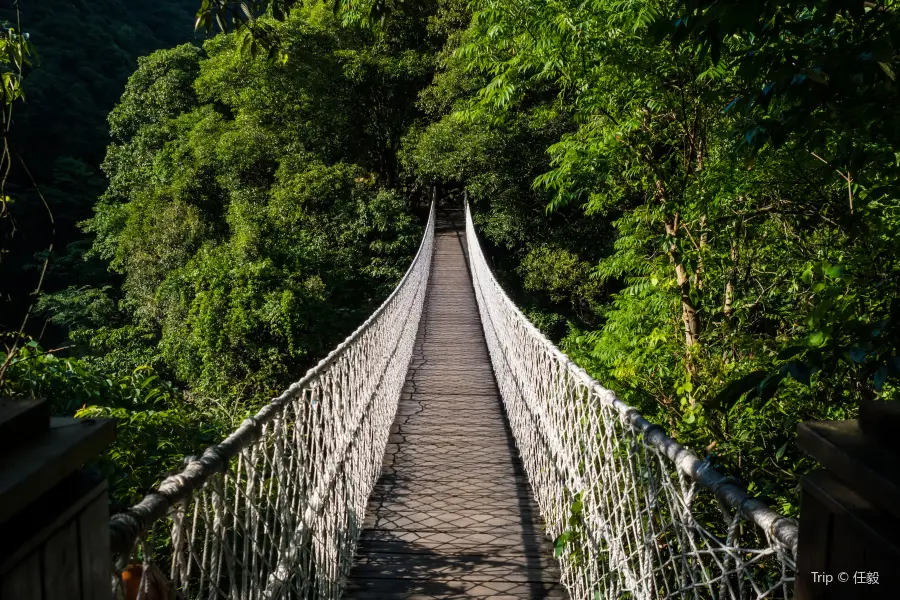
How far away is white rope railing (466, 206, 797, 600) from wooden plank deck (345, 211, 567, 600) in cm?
11

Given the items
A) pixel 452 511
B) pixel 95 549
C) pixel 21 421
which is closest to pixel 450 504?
pixel 452 511

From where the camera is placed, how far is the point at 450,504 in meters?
2.73

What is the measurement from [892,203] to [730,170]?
820 mm

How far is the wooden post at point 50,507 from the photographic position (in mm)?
458

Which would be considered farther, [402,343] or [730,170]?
[402,343]

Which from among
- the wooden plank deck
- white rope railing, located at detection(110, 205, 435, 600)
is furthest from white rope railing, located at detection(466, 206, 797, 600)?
white rope railing, located at detection(110, 205, 435, 600)

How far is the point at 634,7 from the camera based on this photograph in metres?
3.25

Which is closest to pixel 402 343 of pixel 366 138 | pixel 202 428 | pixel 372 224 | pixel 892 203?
pixel 202 428

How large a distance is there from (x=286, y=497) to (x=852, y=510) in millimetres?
1384

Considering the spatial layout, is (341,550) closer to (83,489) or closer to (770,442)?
(83,489)

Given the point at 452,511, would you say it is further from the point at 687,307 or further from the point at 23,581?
the point at 23,581

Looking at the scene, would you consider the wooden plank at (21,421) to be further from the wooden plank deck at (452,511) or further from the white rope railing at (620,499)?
the wooden plank deck at (452,511)

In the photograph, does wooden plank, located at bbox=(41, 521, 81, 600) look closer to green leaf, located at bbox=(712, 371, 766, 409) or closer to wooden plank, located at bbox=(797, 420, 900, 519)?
wooden plank, located at bbox=(797, 420, 900, 519)

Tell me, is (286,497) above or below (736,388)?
below
